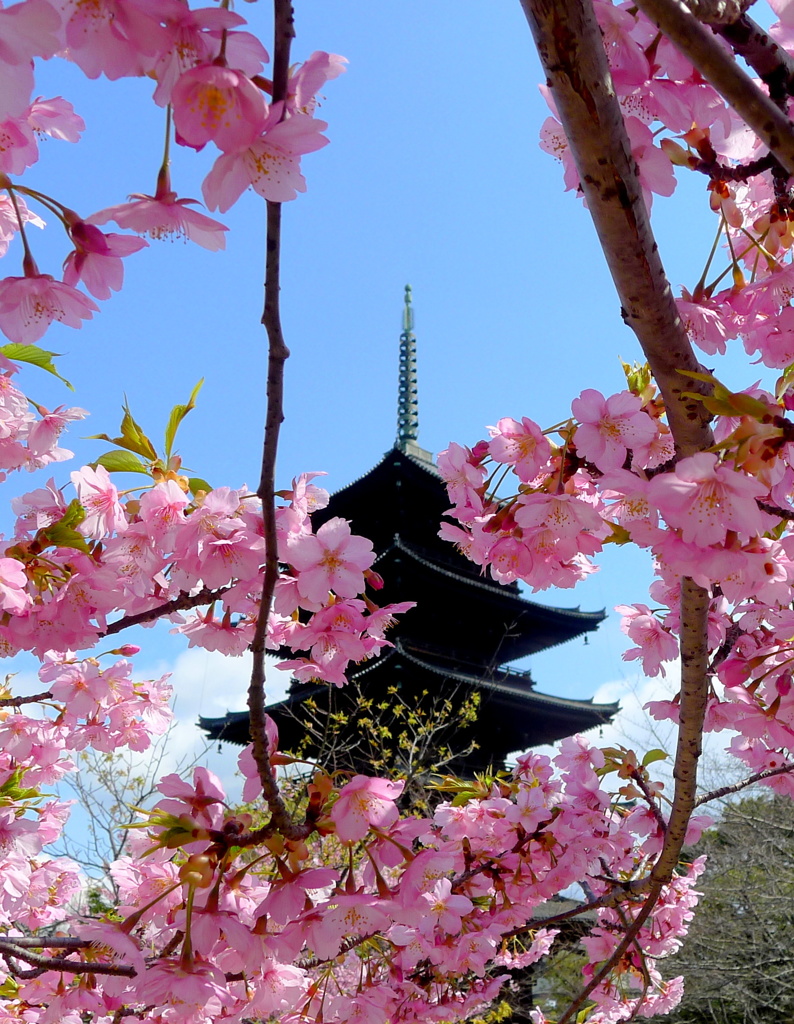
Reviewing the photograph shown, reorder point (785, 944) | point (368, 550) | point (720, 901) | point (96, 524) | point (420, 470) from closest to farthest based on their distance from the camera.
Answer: point (368, 550) < point (96, 524) < point (785, 944) < point (720, 901) < point (420, 470)

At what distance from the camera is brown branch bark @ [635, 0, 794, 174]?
0.56 metres

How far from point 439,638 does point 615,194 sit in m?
11.4

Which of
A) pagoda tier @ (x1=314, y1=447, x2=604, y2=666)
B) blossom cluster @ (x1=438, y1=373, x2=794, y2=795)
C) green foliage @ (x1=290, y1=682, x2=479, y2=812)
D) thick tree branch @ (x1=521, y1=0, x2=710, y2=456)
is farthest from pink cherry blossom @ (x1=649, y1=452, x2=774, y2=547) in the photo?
pagoda tier @ (x1=314, y1=447, x2=604, y2=666)

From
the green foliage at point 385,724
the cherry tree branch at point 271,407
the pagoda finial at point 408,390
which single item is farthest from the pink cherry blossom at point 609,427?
the pagoda finial at point 408,390

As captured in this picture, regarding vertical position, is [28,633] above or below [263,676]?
above

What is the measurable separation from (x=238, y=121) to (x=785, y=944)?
36.3 ft

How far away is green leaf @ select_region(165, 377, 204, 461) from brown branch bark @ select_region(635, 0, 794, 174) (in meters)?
0.91

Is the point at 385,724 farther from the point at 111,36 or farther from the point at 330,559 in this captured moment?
the point at 111,36

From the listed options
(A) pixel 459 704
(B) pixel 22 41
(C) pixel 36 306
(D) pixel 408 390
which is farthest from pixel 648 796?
(D) pixel 408 390

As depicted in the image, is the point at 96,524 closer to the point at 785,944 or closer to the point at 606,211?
the point at 606,211

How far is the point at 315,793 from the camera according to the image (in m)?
A: 1.07

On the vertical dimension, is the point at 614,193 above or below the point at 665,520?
above

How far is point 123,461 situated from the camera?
1313 mm

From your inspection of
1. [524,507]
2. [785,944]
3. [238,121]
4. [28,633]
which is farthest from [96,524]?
[785,944]
